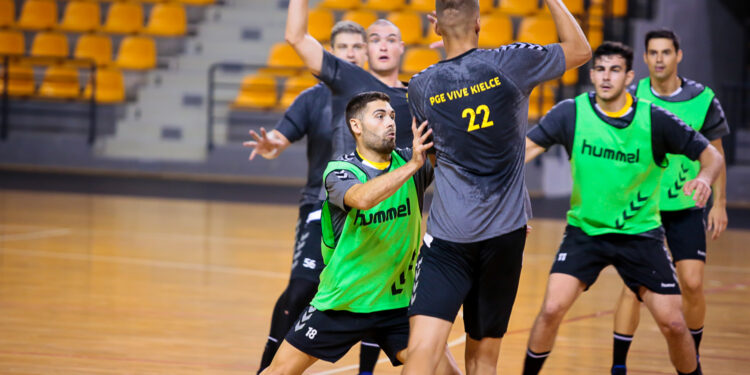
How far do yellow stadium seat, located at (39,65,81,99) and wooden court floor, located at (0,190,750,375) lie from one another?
13.7 feet

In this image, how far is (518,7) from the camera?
15.2 meters

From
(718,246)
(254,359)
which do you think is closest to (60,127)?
(718,246)

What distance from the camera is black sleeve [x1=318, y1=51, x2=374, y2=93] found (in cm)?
485

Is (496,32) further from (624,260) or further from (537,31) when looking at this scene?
(624,260)

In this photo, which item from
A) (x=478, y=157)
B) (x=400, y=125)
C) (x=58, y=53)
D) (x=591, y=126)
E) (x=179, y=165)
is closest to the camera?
(x=478, y=157)

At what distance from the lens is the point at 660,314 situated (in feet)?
15.9

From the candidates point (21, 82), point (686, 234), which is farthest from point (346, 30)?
point (21, 82)

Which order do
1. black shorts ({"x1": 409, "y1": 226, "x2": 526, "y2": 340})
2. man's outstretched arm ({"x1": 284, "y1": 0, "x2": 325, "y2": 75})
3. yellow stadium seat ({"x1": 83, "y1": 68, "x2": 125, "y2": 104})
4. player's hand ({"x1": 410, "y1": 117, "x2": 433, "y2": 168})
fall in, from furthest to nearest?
yellow stadium seat ({"x1": 83, "y1": 68, "x2": 125, "y2": 104})
man's outstretched arm ({"x1": 284, "y1": 0, "x2": 325, "y2": 75})
black shorts ({"x1": 409, "y1": 226, "x2": 526, "y2": 340})
player's hand ({"x1": 410, "y1": 117, "x2": 433, "y2": 168})

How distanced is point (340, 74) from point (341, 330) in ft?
4.26

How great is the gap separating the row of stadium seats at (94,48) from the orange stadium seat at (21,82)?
1.27ft

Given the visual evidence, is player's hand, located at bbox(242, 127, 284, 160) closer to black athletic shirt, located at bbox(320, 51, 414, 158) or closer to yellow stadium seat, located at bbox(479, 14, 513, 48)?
black athletic shirt, located at bbox(320, 51, 414, 158)

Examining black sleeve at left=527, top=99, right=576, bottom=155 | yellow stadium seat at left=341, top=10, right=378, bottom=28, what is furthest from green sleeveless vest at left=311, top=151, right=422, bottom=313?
yellow stadium seat at left=341, top=10, right=378, bottom=28

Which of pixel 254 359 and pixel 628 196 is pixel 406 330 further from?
pixel 254 359

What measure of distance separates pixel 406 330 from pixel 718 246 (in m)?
6.75
